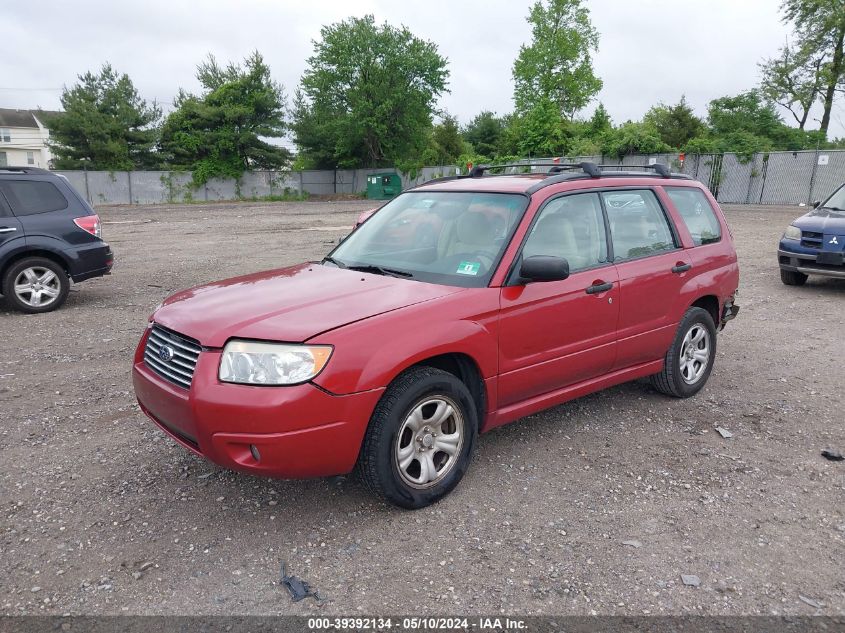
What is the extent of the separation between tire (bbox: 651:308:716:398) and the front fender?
1.98 m

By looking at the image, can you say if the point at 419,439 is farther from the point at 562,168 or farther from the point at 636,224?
the point at 562,168

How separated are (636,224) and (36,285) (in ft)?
24.4

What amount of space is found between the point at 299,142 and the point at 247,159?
14.7 ft

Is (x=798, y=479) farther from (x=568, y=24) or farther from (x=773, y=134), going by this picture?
(x=568, y=24)

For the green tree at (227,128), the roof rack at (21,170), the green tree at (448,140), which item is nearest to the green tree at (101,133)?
the green tree at (227,128)

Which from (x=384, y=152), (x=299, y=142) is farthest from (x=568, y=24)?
(x=299, y=142)

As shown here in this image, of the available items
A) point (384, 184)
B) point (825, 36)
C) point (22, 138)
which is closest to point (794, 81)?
point (825, 36)

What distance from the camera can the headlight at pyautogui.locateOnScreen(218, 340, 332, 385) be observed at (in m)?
3.00

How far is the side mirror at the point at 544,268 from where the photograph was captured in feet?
11.8

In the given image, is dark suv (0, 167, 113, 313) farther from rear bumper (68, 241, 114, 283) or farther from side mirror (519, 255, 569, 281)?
side mirror (519, 255, 569, 281)

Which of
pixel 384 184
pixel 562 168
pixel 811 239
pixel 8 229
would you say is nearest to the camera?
pixel 562 168

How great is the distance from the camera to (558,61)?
59781 millimetres

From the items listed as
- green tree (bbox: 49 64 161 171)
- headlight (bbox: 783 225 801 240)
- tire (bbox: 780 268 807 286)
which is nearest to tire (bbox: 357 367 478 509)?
headlight (bbox: 783 225 801 240)

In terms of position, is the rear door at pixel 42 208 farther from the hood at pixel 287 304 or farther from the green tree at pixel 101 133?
the green tree at pixel 101 133
